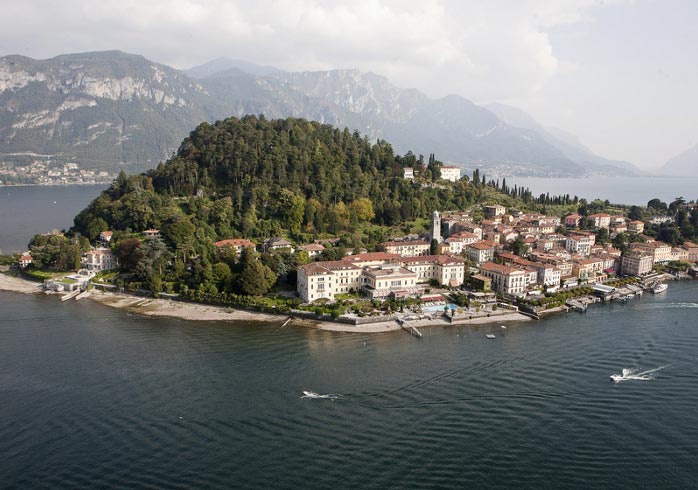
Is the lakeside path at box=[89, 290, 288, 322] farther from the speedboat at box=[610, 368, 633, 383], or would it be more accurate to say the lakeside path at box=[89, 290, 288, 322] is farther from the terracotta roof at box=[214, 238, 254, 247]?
the speedboat at box=[610, 368, 633, 383]

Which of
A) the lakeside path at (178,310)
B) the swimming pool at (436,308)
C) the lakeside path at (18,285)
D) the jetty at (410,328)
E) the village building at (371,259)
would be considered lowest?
the jetty at (410,328)

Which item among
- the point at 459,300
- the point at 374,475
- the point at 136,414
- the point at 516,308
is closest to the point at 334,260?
the point at 459,300

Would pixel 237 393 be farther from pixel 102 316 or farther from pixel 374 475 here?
pixel 102 316

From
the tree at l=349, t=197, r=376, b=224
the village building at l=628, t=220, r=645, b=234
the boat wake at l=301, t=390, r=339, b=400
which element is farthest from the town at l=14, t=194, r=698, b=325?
the boat wake at l=301, t=390, r=339, b=400

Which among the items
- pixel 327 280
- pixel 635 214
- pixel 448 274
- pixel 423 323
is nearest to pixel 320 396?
pixel 423 323

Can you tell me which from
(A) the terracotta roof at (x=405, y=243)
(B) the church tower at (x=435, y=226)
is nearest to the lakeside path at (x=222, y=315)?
(A) the terracotta roof at (x=405, y=243)

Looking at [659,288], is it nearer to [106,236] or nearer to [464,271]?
[464,271]

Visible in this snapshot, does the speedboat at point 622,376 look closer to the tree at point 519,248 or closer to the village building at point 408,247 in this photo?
the tree at point 519,248
